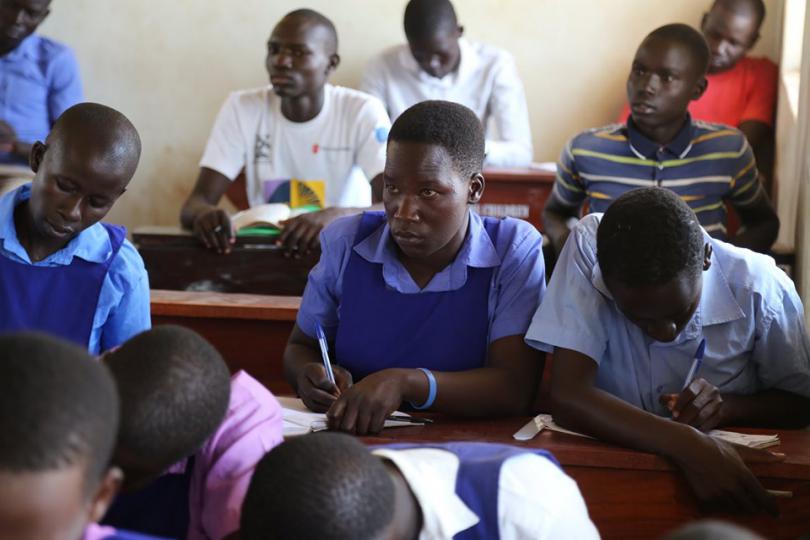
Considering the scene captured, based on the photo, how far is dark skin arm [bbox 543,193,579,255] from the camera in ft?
11.6

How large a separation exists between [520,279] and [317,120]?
2060 millimetres

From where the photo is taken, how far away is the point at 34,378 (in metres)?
1.11

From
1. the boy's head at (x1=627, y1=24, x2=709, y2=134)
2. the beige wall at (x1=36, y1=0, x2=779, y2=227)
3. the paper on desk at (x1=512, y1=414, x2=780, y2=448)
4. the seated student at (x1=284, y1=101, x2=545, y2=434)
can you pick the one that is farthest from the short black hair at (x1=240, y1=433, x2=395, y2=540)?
the beige wall at (x1=36, y1=0, x2=779, y2=227)

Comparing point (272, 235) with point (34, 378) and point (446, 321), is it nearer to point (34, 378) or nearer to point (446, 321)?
point (446, 321)

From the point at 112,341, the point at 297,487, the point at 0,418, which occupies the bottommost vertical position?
the point at 112,341

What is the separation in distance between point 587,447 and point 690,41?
196 centimetres

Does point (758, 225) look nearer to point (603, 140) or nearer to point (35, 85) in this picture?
point (603, 140)

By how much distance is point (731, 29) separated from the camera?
203 inches

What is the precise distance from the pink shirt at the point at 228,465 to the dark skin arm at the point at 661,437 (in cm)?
61

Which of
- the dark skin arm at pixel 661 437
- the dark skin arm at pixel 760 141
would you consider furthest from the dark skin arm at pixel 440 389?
the dark skin arm at pixel 760 141

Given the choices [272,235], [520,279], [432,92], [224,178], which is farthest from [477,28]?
[520,279]

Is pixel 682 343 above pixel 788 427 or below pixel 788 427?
above

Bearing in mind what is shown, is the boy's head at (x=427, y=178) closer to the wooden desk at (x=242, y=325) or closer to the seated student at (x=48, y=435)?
the wooden desk at (x=242, y=325)

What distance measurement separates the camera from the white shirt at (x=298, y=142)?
423 cm
